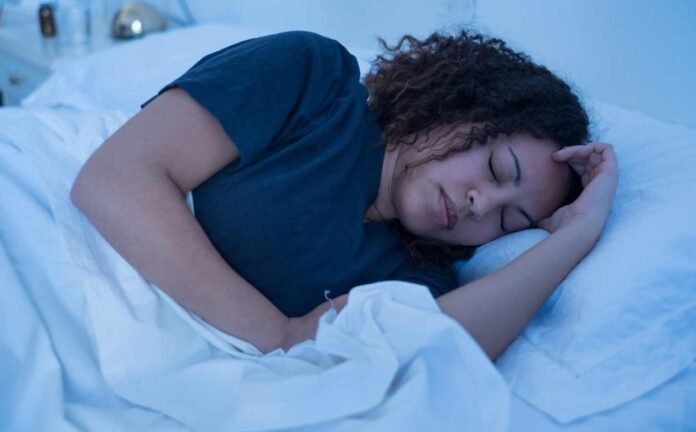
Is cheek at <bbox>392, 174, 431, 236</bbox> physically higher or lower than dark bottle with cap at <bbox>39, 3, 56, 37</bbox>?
higher

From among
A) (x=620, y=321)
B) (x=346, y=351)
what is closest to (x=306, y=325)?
(x=346, y=351)

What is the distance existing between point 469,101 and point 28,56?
148 centimetres

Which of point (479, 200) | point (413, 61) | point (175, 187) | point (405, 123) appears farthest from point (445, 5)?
point (175, 187)

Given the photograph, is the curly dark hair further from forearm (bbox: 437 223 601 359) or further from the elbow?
the elbow

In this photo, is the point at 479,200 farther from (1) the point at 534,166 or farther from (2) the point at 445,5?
(2) the point at 445,5

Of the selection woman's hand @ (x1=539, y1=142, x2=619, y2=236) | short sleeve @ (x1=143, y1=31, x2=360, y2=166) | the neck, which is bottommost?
the neck

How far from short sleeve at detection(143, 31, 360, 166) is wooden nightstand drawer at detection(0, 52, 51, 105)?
1244mm

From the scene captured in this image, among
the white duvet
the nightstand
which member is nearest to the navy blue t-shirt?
the white duvet

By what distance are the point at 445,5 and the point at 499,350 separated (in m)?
0.88

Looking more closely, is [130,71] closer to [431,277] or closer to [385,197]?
[385,197]

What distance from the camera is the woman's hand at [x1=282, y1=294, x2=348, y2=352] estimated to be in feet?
2.21

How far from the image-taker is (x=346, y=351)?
1.82 ft

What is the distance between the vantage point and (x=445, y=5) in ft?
4.10

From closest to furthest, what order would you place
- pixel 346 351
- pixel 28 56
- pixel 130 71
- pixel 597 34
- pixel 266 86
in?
pixel 346 351 < pixel 266 86 < pixel 597 34 < pixel 130 71 < pixel 28 56
